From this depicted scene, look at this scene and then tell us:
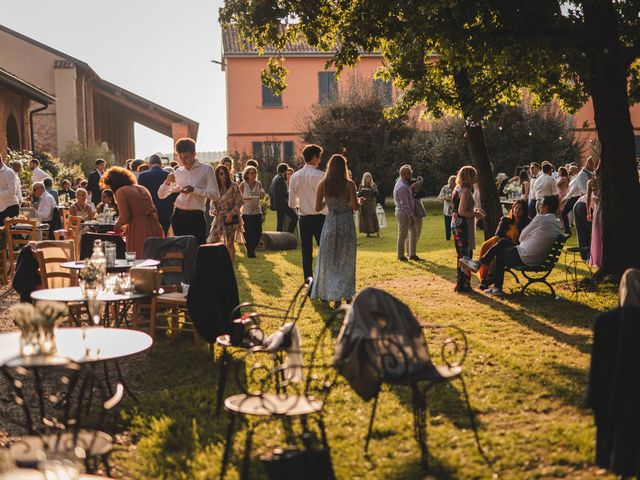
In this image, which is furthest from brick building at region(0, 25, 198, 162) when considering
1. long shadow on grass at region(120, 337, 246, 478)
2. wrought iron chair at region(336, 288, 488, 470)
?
wrought iron chair at region(336, 288, 488, 470)

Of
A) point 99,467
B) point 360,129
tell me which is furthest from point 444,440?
point 360,129

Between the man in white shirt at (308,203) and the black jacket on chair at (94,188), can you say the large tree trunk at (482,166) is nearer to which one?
the man in white shirt at (308,203)

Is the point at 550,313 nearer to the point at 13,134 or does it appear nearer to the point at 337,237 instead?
the point at 337,237

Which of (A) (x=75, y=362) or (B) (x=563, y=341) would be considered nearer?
(A) (x=75, y=362)

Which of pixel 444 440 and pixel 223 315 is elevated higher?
pixel 223 315

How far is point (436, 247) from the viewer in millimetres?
20781

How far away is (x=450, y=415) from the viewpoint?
21.7 feet

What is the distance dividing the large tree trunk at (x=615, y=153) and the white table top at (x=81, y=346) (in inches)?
343

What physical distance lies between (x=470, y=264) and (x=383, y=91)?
2950 cm

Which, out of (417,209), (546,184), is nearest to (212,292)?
(417,209)

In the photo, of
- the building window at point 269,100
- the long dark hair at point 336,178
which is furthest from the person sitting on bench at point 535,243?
the building window at point 269,100

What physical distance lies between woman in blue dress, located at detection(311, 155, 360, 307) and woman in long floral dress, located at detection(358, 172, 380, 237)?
11046 mm

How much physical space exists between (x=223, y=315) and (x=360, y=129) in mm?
30158

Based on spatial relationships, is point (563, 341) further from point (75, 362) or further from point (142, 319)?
point (75, 362)
